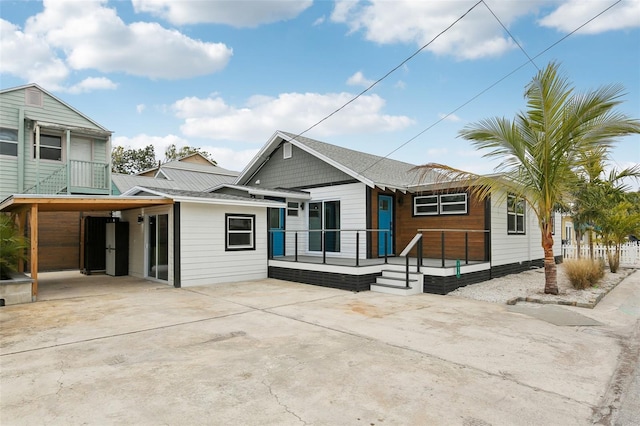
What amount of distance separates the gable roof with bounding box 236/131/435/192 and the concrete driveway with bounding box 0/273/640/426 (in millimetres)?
5006

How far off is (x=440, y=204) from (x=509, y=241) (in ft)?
8.29

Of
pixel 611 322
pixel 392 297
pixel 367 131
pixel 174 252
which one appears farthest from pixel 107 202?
pixel 367 131

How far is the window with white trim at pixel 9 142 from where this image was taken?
12602 mm

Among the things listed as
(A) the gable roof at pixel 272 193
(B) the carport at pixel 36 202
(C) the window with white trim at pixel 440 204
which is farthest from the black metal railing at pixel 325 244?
(B) the carport at pixel 36 202

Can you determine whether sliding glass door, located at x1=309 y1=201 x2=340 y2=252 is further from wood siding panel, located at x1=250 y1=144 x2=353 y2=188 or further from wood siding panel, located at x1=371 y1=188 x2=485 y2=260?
wood siding panel, located at x1=371 y1=188 x2=485 y2=260

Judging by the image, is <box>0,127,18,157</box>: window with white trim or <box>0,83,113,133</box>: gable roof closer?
<box>0,127,18,157</box>: window with white trim

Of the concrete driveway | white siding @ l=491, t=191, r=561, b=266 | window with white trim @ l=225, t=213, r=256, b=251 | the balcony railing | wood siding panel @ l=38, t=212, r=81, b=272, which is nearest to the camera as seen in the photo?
the concrete driveway

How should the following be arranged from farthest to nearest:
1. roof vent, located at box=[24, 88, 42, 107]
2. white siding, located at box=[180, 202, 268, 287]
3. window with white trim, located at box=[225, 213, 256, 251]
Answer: roof vent, located at box=[24, 88, 42, 107], window with white trim, located at box=[225, 213, 256, 251], white siding, located at box=[180, 202, 268, 287]

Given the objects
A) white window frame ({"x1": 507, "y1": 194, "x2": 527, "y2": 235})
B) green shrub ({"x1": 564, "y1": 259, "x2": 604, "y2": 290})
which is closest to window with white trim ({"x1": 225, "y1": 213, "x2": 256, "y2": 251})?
white window frame ({"x1": 507, "y1": 194, "x2": 527, "y2": 235})

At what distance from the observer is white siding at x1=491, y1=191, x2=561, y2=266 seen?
1101 cm

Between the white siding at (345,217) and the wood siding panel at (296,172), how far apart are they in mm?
331

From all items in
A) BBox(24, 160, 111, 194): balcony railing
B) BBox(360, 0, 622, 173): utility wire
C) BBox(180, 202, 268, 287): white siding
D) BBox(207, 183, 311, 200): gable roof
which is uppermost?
BBox(360, 0, 622, 173): utility wire

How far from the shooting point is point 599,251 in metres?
16.7

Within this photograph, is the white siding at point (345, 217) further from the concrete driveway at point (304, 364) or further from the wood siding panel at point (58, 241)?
the wood siding panel at point (58, 241)
